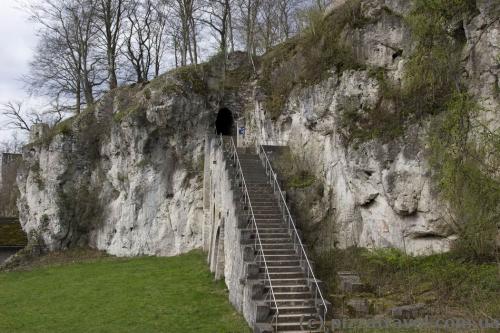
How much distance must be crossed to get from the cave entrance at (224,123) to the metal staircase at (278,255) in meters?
6.40

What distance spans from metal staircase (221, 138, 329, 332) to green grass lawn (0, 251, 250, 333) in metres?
1.21

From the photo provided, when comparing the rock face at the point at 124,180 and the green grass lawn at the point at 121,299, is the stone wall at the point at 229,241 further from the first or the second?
the rock face at the point at 124,180

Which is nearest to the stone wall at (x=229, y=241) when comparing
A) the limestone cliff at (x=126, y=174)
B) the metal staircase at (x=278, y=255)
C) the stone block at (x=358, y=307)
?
the metal staircase at (x=278, y=255)

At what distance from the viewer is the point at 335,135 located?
672 inches

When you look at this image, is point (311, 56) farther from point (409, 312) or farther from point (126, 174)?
point (126, 174)

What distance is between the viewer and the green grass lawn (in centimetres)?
1341

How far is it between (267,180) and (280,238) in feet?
12.1

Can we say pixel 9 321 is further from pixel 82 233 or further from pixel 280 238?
pixel 82 233

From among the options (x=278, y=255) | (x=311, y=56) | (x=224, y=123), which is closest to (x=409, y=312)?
(x=278, y=255)

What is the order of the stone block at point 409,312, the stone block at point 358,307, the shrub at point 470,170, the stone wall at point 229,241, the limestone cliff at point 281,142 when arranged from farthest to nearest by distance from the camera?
1. the limestone cliff at point 281,142
2. the stone wall at point 229,241
3. the stone block at point 358,307
4. the stone block at point 409,312
5. the shrub at point 470,170

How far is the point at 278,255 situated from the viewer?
1452cm

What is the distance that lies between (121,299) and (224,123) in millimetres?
12586

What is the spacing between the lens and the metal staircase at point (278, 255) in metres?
12.4

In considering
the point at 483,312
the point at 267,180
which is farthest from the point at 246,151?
the point at 483,312
